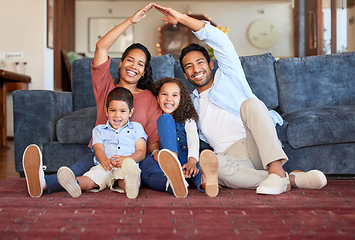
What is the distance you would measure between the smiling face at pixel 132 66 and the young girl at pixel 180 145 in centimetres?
12

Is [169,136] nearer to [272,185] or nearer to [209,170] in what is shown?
[209,170]

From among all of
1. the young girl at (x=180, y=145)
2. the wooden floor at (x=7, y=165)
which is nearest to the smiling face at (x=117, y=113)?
the young girl at (x=180, y=145)

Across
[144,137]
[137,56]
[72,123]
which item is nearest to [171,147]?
[144,137]

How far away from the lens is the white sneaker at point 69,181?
1476 millimetres

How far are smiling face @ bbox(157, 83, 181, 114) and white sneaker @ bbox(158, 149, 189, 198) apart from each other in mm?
513

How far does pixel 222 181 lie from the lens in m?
1.70

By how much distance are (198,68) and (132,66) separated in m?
0.35

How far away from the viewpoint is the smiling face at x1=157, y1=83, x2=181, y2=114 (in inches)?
75.6

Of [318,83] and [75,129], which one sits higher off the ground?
[318,83]

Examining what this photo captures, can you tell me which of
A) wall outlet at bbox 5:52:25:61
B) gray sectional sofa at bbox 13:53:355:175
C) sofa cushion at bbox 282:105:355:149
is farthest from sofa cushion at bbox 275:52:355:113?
wall outlet at bbox 5:52:25:61

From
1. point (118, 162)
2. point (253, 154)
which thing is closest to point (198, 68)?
point (253, 154)

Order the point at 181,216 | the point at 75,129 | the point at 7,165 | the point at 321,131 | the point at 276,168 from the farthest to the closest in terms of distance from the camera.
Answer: the point at 7,165 → the point at 75,129 → the point at 321,131 → the point at 276,168 → the point at 181,216

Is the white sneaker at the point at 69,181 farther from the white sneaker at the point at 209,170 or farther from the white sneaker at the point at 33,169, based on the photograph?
the white sneaker at the point at 209,170

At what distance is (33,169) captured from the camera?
1.52m
